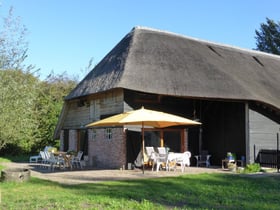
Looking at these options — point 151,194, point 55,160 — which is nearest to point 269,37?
point 55,160

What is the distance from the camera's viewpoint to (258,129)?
637 inches

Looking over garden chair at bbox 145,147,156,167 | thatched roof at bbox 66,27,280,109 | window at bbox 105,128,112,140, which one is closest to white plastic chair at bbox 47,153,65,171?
window at bbox 105,128,112,140

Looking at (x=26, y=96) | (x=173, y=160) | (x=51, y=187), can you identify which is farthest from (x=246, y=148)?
(x=26, y=96)

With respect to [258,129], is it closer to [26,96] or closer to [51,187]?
[51,187]

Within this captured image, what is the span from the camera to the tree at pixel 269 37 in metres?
45.3

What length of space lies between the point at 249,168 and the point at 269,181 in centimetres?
289

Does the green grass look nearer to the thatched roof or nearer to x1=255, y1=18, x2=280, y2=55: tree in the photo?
the thatched roof

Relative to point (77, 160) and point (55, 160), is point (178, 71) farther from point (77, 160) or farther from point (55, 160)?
point (55, 160)

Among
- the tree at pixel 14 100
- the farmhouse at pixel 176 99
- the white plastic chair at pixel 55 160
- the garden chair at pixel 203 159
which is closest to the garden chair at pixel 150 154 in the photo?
the farmhouse at pixel 176 99

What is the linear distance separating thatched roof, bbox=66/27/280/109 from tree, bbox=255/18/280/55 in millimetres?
26649

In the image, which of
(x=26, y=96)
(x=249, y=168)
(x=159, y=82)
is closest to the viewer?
(x=26, y=96)

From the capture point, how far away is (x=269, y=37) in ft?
151

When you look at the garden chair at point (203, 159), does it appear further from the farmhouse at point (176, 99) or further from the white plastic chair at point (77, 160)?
the white plastic chair at point (77, 160)

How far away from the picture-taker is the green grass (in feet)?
23.7
